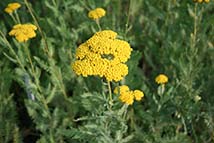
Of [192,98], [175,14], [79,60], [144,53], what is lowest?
[192,98]

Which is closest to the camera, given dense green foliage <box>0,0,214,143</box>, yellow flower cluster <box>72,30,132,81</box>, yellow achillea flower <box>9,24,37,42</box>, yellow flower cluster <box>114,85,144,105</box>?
yellow flower cluster <box>72,30,132,81</box>

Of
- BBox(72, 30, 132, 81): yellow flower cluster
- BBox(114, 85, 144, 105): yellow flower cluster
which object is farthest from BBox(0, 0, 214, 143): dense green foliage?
BBox(72, 30, 132, 81): yellow flower cluster

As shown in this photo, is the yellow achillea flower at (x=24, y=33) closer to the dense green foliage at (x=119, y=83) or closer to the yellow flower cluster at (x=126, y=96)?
the dense green foliage at (x=119, y=83)

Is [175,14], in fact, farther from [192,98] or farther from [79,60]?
[79,60]

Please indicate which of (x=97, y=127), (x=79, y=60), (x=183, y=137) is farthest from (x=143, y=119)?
(x=79, y=60)

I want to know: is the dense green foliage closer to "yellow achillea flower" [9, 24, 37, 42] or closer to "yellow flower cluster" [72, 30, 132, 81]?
"yellow achillea flower" [9, 24, 37, 42]
